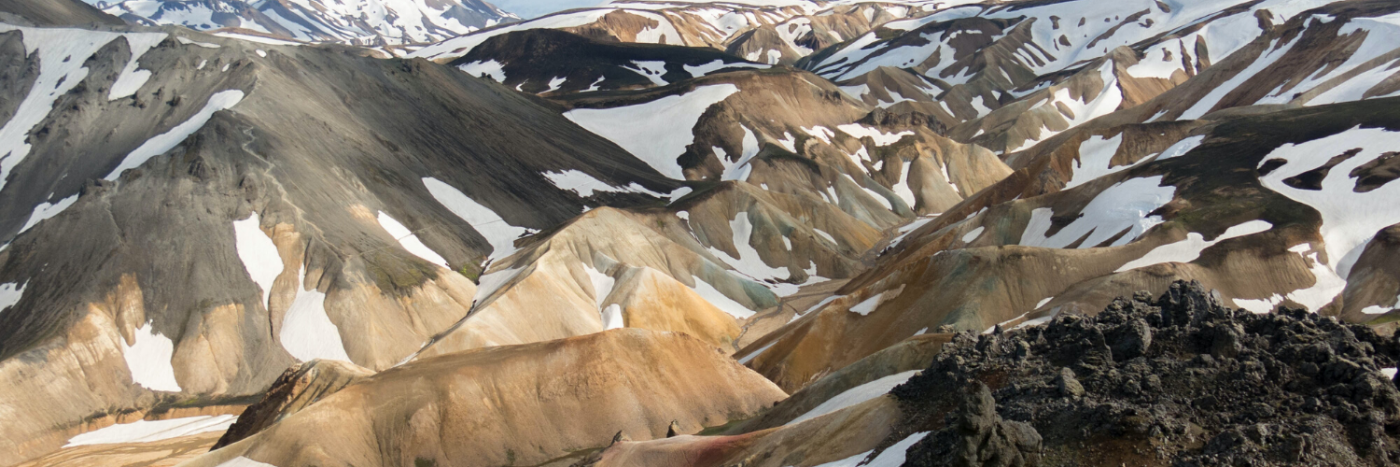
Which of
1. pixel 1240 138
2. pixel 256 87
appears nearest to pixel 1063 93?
pixel 1240 138

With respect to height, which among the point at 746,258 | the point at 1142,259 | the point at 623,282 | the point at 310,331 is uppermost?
the point at 310,331

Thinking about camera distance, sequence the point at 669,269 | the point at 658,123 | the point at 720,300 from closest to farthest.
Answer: the point at 720,300 < the point at 669,269 < the point at 658,123

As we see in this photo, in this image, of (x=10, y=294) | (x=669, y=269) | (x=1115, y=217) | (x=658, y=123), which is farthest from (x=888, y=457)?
(x=658, y=123)

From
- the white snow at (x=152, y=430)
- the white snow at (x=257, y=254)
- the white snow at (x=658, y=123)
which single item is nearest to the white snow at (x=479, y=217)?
the white snow at (x=257, y=254)

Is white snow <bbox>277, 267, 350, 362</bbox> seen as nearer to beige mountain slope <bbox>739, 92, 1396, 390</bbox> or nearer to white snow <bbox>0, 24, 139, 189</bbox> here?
beige mountain slope <bbox>739, 92, 1396, 390</bbox>

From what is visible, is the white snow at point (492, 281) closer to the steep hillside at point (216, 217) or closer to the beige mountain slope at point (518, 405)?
the steep hillside at point (216, 217)

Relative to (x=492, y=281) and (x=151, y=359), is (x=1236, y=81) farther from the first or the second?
(x=151, y=359)
